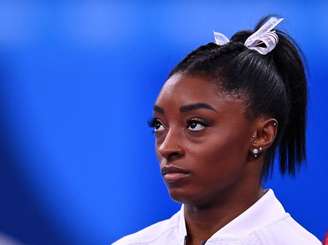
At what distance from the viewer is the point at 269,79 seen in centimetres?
89

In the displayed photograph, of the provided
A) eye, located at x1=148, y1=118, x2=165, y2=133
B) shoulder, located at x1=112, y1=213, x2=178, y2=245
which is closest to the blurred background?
shoulder, located at x1=112, y1=213, x2=178, y2=245

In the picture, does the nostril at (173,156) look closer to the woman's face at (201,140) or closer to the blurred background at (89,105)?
the woman's face at (201,140)

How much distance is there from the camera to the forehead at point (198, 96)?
83cm

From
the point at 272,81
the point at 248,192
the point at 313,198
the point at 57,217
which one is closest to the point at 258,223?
the point at 248,192

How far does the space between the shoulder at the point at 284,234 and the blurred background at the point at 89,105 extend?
1.29 feet

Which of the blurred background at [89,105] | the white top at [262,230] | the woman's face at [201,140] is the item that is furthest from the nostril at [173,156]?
the blurred background at [89,105]

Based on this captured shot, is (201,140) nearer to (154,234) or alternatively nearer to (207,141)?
(207,141)

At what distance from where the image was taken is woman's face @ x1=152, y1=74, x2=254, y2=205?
0.82m

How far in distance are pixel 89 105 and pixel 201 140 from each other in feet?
1.67

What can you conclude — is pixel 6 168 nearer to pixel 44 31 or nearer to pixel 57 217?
pixel 57 217

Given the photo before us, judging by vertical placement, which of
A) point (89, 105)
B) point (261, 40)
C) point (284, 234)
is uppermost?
point (89, 105)

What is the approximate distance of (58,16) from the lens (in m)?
1.28

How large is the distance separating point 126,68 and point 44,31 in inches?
6.3

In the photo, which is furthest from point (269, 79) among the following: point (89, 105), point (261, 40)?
point (89, 105)
